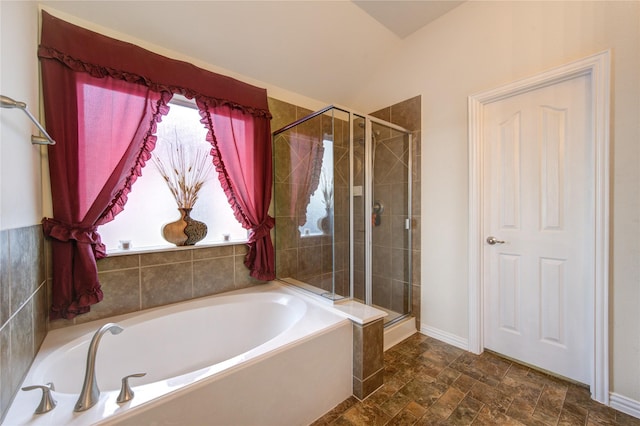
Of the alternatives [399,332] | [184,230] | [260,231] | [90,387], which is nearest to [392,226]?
[399,332]

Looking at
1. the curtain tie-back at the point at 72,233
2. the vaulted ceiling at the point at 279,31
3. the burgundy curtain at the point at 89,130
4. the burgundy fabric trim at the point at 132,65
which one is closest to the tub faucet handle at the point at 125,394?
the burgundy curtain at the point at 89,130

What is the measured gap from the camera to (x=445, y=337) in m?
2.15

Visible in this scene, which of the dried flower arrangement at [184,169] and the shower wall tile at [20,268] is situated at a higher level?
the dried flower arrangement at [184,169]

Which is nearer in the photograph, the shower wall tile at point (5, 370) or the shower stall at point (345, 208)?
the shower wall tile at point (5, 370)

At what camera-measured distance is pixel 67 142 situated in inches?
54.9

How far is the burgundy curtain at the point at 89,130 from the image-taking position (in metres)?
1.37

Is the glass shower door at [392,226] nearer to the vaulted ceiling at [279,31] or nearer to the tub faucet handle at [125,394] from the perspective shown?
the vaulted ceiling at [279,31]

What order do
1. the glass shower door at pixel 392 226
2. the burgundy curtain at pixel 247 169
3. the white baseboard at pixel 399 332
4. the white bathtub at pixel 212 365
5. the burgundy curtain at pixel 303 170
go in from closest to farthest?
the white bathtub at pixel 212 365 < the burgundy curtain at pixel 247 169 < the white baseboard at pixel 399 332 < the burgundy curtain at pixel 303 170 < the glass shower door at pixel 392 226

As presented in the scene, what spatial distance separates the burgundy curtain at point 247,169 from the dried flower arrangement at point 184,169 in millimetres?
145

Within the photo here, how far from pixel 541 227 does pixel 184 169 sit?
2646 mm

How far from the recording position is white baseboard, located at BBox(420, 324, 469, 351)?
2047 mm

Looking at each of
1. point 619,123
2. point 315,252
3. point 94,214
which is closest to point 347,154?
point 315,252

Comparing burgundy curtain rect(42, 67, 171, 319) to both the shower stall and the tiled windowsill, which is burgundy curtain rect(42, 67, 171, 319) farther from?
the shower stall

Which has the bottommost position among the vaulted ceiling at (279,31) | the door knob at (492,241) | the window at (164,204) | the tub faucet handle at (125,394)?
the tub faucet handle at (125,394)
